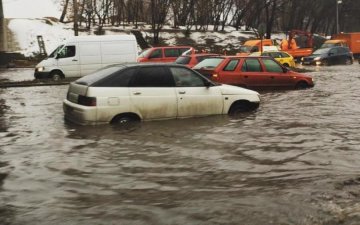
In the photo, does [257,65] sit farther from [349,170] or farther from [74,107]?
[349,170]

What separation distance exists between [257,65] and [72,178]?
405 inches

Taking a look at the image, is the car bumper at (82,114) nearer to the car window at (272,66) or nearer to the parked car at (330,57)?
the car window at (272,66)

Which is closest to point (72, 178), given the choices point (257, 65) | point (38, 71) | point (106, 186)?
point (106, 186)

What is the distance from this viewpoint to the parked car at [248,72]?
1505cm

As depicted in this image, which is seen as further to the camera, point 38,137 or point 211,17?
point 211,17

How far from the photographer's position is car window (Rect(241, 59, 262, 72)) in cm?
1556

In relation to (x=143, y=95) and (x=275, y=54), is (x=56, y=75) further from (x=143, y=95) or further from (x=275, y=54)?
(x=275, y=54)

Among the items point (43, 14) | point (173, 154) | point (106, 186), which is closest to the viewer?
point (106, 186)

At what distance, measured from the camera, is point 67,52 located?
863 inches

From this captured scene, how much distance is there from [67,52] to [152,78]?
12.5 metres

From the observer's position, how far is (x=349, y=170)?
7020 millimetres

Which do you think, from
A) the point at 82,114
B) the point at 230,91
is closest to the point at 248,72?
the point at 230,91

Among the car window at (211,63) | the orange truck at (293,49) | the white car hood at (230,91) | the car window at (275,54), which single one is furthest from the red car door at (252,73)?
the orange truck at (293,49)

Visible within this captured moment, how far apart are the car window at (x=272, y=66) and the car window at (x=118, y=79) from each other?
22.7 feet
